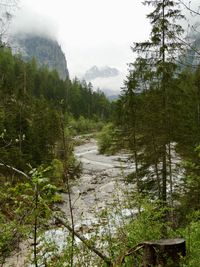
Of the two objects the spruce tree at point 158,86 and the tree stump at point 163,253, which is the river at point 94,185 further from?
the tree stump at point 163,253

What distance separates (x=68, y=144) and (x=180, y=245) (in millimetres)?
1688

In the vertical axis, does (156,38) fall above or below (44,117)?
above

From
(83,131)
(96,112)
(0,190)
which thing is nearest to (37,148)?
(0,190)

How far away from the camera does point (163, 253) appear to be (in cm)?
302

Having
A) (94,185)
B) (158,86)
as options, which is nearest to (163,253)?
(158,86)

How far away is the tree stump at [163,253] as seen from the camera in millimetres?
3002

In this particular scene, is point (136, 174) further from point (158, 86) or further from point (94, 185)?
point (94, 185)

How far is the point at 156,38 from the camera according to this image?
1595 cm

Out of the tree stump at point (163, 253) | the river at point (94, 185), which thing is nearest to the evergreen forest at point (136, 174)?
the tree stump at point (163, 253)

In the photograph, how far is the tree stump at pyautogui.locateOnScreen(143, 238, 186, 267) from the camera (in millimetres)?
3002

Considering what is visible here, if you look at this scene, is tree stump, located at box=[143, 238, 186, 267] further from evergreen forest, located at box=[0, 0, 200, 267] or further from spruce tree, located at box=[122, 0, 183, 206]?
spruce tree, located at box=[122, 0, 183, 206]

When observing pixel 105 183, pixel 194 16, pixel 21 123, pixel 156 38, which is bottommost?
pixel 105 183

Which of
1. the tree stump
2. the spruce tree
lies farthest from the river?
the tree stump

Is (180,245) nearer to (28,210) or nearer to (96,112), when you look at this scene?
(28,210)
